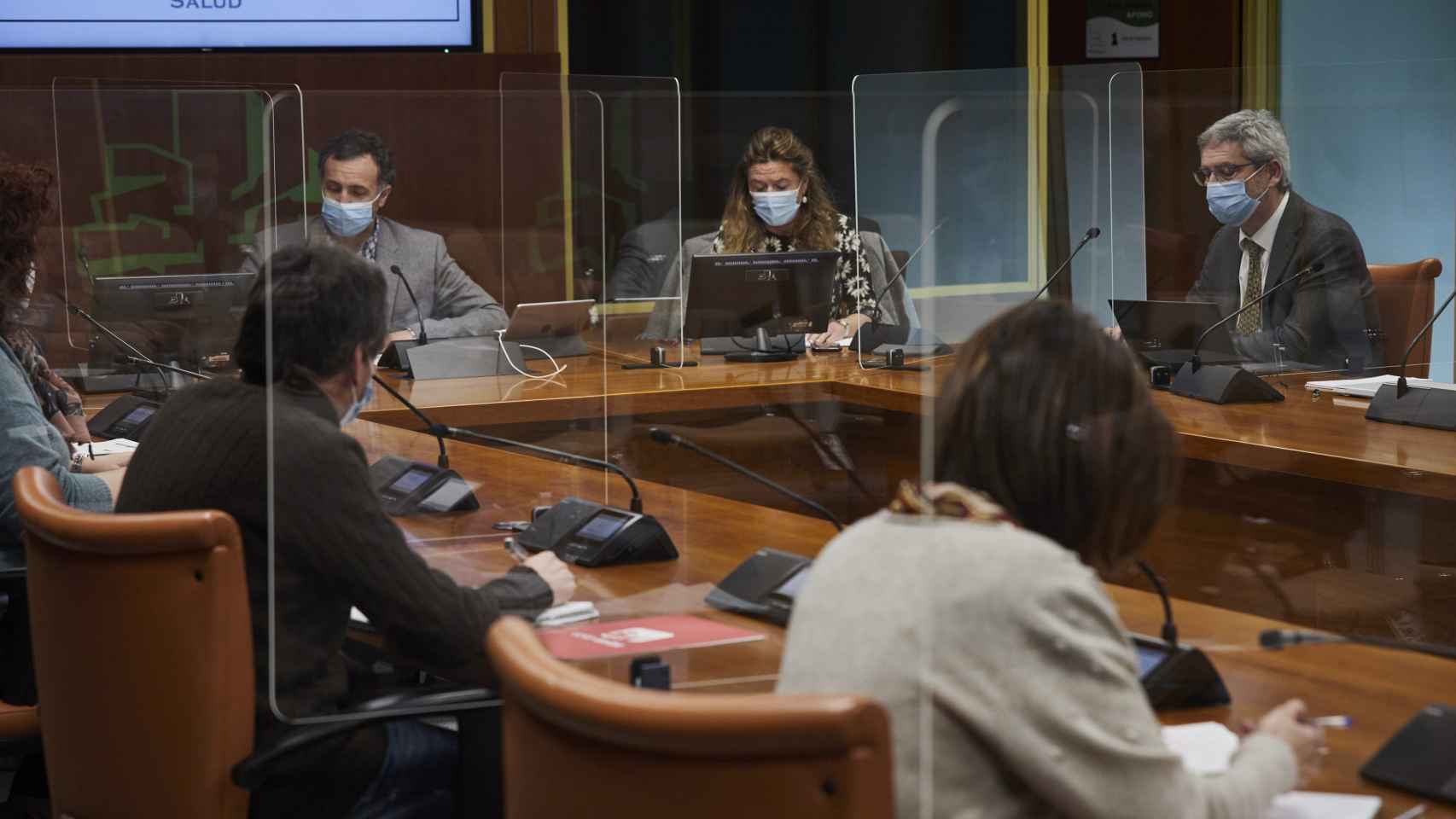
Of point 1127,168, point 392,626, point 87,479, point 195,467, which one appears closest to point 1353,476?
point 1127,168

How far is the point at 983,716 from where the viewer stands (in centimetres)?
109

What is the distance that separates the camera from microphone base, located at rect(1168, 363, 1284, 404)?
3.41 meters

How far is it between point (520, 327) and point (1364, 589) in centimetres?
164

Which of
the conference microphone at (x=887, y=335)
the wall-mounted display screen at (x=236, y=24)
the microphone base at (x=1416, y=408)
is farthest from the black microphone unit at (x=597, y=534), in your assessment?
the wall-mounted display screen at (x=236, y=24)

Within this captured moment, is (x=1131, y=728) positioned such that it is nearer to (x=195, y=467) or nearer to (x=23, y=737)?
(x=195, y=467)

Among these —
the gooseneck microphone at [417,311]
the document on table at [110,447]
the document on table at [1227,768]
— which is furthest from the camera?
the document on table at [110,447]

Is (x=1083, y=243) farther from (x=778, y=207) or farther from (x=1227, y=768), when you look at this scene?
(x=1227, y=768)

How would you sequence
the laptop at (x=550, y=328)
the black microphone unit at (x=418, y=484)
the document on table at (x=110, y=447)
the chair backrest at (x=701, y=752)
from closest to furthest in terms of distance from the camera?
the chair backrest at (x=701, y=752) → the black microphone unit at (x=418, y=484) → the laptop at (x=550, y=328) → the document on table at (x=110, y=447)

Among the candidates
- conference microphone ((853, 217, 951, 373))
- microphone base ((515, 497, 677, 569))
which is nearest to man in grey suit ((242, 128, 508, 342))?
microphone base ((515, 497, 677, 569))

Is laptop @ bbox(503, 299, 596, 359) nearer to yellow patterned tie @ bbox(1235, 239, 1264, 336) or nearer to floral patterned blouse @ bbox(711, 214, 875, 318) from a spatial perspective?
floral patterned blouse @ bbox(711, 214, 875, 318)

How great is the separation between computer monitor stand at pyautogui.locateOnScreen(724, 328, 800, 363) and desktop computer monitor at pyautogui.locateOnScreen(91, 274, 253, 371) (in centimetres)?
121

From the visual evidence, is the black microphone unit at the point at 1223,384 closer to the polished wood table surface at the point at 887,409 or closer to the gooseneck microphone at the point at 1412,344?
the polished wood table surface at the point at 887,409

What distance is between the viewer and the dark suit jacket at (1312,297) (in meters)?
3.59

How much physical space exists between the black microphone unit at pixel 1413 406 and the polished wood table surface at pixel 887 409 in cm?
3
